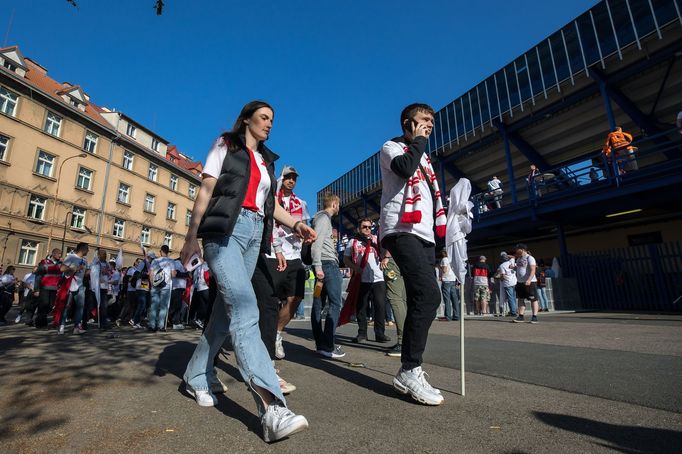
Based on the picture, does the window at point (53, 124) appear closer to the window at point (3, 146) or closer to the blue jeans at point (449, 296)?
the window at point (3, 146)

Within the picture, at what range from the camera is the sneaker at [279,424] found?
5.47ft

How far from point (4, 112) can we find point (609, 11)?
106 ft

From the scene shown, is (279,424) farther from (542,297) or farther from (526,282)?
(542,297)

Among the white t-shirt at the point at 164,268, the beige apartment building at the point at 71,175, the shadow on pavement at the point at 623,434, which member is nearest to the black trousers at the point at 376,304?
the shadow on pavement at the point at 623,434

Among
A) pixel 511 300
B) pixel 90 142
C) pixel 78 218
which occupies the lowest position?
pixel 511 300

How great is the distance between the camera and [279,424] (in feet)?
5.51

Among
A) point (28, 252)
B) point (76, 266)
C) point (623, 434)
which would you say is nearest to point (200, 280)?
point (76, 266)

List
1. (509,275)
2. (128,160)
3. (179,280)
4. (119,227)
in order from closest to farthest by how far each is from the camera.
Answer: (179,280), (509,275), (119,227), (128,160)

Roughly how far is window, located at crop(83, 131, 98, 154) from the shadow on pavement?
32.9 m

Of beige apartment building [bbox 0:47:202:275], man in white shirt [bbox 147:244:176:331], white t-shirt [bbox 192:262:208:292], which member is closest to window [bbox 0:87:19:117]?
beige apartment building [bbox 0:47:202:275]

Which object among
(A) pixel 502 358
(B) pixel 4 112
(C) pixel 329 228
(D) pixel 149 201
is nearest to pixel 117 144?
(D) pixel 149 201

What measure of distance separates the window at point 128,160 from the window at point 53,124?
5237 mm

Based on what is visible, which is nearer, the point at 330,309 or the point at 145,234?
the point at 330,309

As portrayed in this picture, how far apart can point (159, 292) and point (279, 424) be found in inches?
269
